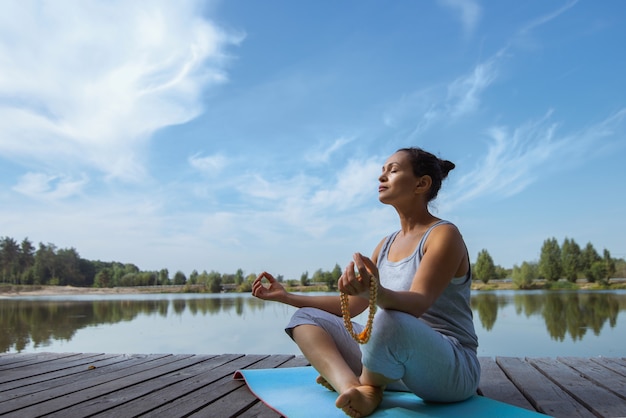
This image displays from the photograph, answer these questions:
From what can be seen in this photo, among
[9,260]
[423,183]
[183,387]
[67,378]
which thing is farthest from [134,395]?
[9,260]

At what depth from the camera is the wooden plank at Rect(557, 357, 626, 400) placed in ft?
8.85

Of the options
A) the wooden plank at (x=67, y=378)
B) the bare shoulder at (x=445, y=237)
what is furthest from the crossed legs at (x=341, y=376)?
the wooden plank at (x=67, y=378)

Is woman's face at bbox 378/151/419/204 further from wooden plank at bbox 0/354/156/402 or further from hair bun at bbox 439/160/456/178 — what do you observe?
wooden plank at bbox 0/354/156/402

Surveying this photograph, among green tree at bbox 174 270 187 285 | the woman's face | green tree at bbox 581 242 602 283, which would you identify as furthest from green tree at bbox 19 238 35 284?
the woman's face

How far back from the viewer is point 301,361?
366 centimetres

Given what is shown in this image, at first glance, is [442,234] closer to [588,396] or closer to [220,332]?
[588,396]

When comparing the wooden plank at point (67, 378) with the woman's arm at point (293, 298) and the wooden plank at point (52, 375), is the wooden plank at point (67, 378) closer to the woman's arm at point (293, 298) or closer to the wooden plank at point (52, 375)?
the wooden plank at point (52, 375)

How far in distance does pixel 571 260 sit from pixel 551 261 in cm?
147

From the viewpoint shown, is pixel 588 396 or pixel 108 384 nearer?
pixel 588 396

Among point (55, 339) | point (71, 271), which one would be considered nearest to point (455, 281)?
point (55, 339)

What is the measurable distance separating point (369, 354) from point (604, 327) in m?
12.3

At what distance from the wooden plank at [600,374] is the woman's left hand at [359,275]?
176cm

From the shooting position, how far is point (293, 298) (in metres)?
2.46

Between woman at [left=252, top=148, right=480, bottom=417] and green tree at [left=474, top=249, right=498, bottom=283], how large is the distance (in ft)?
132
